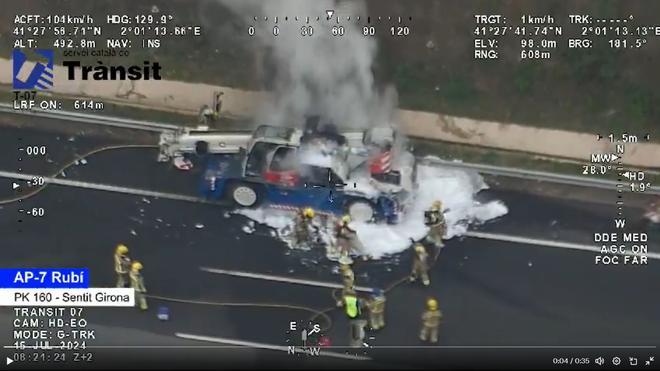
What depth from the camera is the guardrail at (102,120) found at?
13.2m

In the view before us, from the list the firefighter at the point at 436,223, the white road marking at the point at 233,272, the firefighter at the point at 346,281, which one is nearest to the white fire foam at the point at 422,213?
the firefighter at the point at 436,223

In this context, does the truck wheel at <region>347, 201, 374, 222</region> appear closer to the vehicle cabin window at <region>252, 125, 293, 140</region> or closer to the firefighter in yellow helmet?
the vehicle cabin window at <region>252, 125, 293, 140</region>

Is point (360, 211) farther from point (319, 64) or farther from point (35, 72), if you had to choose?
point (35, 72)

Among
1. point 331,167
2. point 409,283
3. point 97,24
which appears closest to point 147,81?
point 97,24

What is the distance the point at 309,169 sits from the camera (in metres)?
14.2

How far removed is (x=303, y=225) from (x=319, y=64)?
254 cm

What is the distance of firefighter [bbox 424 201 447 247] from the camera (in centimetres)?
1385

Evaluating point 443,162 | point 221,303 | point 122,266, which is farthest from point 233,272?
point 443,162

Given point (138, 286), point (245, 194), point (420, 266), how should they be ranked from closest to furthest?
point (138, 286) < point (420, 266) < point (245, 194)

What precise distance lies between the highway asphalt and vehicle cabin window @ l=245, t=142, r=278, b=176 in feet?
2.71

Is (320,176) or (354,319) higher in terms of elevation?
(320,176)

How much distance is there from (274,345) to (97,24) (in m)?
5.18

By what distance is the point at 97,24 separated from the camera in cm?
1249

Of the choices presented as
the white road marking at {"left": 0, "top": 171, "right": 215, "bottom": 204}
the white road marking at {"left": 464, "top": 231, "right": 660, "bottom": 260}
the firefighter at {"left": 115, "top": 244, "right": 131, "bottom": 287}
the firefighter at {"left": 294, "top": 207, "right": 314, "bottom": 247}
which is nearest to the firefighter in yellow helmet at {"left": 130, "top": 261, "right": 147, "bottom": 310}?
the firefighter at {"left": 115, "top": 244, "right": 131, "bottom": 287}
